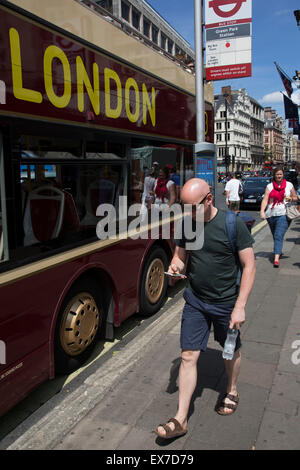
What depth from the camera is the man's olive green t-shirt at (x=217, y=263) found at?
2.71m

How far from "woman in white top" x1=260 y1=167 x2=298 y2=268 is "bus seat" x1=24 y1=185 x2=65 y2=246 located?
4778mm

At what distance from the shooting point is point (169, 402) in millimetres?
3236

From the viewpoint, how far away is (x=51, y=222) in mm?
3514

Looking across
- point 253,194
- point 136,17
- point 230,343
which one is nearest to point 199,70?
point 230,343

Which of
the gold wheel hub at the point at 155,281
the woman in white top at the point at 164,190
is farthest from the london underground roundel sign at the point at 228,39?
the gold wheel hub at the point at 155,281

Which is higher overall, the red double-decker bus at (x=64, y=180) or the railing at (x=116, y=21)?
the railing at (x=116, y=21)

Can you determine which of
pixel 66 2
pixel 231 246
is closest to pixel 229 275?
pixel 231 246

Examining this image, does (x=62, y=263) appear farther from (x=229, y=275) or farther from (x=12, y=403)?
(x=229, y=275)

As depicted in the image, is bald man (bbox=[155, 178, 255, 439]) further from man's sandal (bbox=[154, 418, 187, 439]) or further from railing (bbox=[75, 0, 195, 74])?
railing (bbox=[75, 0, 195, 74])

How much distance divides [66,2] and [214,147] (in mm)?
4161

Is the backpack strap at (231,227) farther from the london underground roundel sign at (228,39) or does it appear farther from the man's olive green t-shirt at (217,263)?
the london underground roundel sign at (228,39)

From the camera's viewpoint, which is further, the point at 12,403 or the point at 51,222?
the point at 51,222

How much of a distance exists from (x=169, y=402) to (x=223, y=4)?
7086mm
